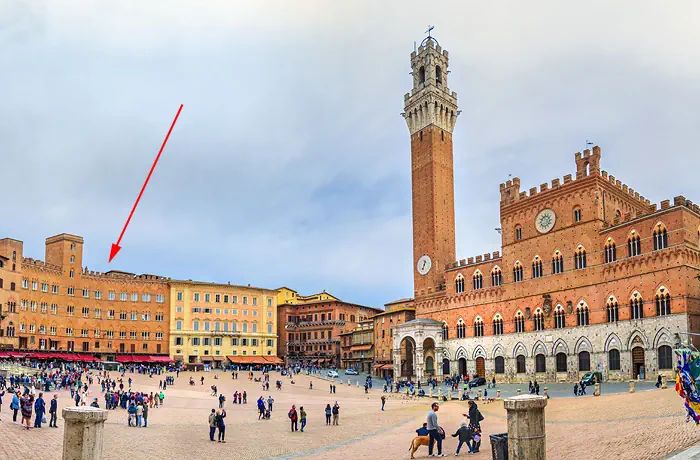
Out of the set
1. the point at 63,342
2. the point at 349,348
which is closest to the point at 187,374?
the point at 63,342

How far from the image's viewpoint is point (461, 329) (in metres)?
66.5

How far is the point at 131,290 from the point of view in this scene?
89.4 metres

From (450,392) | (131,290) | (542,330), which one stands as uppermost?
(131,290)

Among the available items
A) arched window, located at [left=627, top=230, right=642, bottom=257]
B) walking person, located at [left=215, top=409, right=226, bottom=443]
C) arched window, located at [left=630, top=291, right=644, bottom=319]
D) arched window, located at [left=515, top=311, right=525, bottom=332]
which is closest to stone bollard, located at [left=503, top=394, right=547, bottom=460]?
walking person, located at [left=215, top=409, right=226, bottom=443]

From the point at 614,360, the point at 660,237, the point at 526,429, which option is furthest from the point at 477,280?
the point at 526,429

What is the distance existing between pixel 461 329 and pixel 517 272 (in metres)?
9.07

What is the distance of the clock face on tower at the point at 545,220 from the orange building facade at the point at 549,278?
0.11 meters

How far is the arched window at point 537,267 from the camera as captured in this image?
194 feet

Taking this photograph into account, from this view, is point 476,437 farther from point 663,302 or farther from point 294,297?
point 294,297

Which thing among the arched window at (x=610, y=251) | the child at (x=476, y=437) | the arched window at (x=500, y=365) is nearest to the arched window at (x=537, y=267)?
the arched window at (x=610, y=251)

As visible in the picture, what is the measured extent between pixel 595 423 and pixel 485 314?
37.9m

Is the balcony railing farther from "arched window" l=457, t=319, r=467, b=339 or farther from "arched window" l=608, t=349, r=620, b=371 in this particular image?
"arched window" l=608, t=349, r=620, b=371

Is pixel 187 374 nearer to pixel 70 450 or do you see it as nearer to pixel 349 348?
pixel 349 348

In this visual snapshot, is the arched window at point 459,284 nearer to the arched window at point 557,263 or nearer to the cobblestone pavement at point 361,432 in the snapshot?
the arched window at point 557,263
